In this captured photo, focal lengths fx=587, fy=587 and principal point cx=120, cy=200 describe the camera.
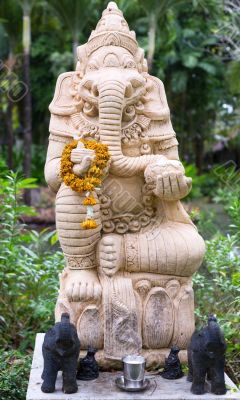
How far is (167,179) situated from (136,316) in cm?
89

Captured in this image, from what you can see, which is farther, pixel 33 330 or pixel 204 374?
pixel 33 330

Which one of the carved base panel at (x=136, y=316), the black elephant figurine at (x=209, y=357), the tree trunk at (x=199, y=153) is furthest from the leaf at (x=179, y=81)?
the black elephant figurine at (x=209, y=357)

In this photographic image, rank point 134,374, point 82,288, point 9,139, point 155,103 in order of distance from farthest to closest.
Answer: point 9,139 → point 155,103 → point 82,288 → point 134,374

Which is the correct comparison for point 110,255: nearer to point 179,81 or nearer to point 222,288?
point 222,288

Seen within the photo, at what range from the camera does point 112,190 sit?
3.96 meters

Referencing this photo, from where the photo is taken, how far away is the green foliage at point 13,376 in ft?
13.3

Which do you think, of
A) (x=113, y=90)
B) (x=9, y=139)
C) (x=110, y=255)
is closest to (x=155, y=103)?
(x=113, y=90)

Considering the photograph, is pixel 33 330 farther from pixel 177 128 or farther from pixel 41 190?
pixel 177 128

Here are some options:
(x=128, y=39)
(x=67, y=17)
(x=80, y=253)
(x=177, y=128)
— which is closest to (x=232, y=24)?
(x=67, y=17)

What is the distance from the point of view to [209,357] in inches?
132

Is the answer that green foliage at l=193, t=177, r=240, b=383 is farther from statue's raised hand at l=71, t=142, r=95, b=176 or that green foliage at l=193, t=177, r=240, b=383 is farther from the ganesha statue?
statue's raised hand at l=71, t=142, r=95, b=176

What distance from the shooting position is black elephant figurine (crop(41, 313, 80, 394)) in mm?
3342

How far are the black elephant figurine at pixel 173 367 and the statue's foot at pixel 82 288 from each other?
0.58 meters

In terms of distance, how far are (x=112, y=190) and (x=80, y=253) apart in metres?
0.48
